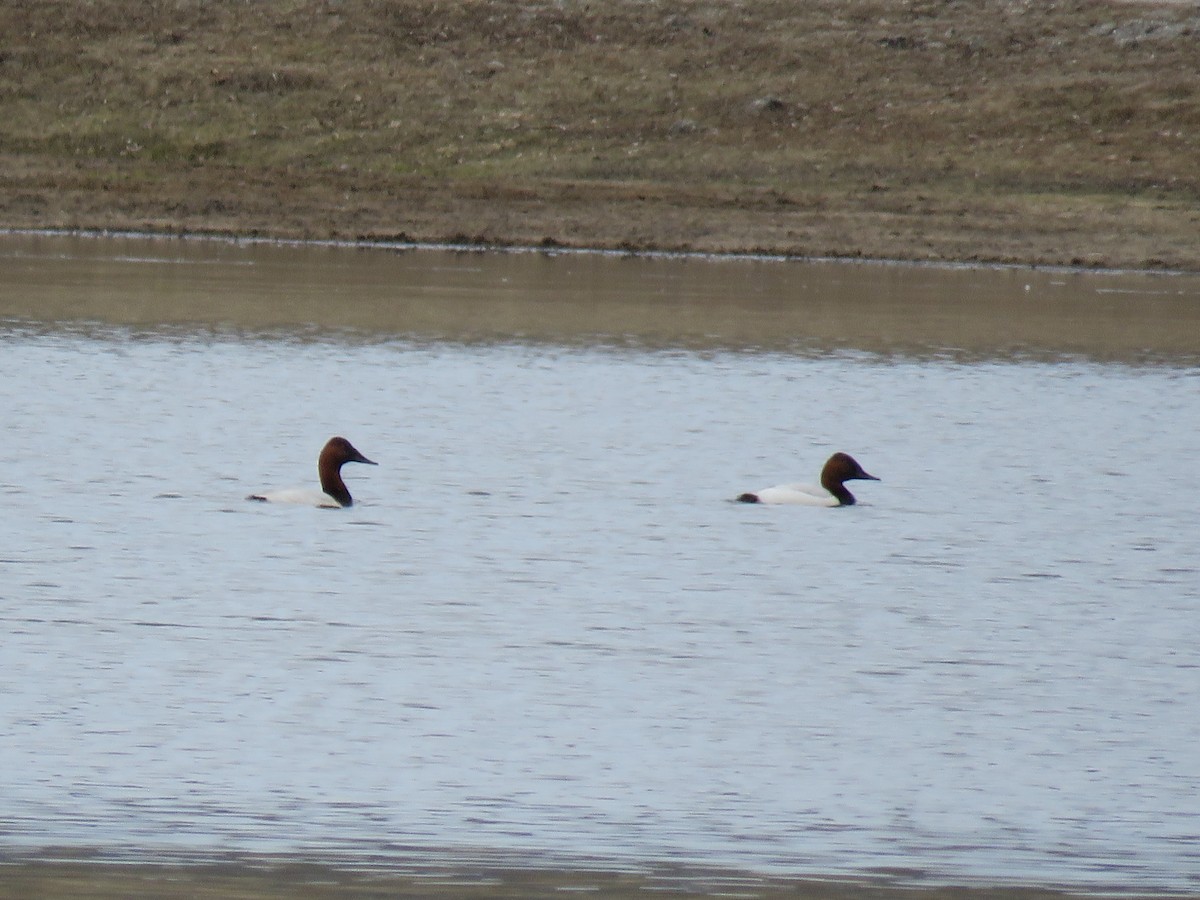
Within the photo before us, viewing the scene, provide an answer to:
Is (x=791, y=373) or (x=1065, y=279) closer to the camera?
(x=791, y=373)

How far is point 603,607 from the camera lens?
35.9ft

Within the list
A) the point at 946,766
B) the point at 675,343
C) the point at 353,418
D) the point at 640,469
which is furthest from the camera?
the point at 675,343

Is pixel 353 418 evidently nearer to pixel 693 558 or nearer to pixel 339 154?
pixel 693 558

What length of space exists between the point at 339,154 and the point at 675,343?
25036 millimetres

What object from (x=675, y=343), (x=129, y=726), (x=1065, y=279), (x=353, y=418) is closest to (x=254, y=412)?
(x=353, y=418)

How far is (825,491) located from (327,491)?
2.93 m

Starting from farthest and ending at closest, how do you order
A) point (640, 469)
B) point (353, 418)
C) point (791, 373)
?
point (791, 373) → point (353, 418) → point (640, 469)

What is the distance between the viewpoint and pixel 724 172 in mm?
46469

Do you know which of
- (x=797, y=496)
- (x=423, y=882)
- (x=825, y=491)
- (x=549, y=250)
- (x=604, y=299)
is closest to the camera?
(x=423, y=882)

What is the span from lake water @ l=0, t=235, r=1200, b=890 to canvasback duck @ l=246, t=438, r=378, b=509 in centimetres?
16

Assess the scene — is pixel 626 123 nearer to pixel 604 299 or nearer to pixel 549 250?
pixel 549 250

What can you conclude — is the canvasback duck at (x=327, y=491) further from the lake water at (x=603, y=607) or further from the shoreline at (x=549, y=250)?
the shoreline at (x=549, y=250)

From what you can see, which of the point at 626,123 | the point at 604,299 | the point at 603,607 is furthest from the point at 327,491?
the point at 626,123

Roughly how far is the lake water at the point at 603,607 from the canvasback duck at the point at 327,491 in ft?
0.52
